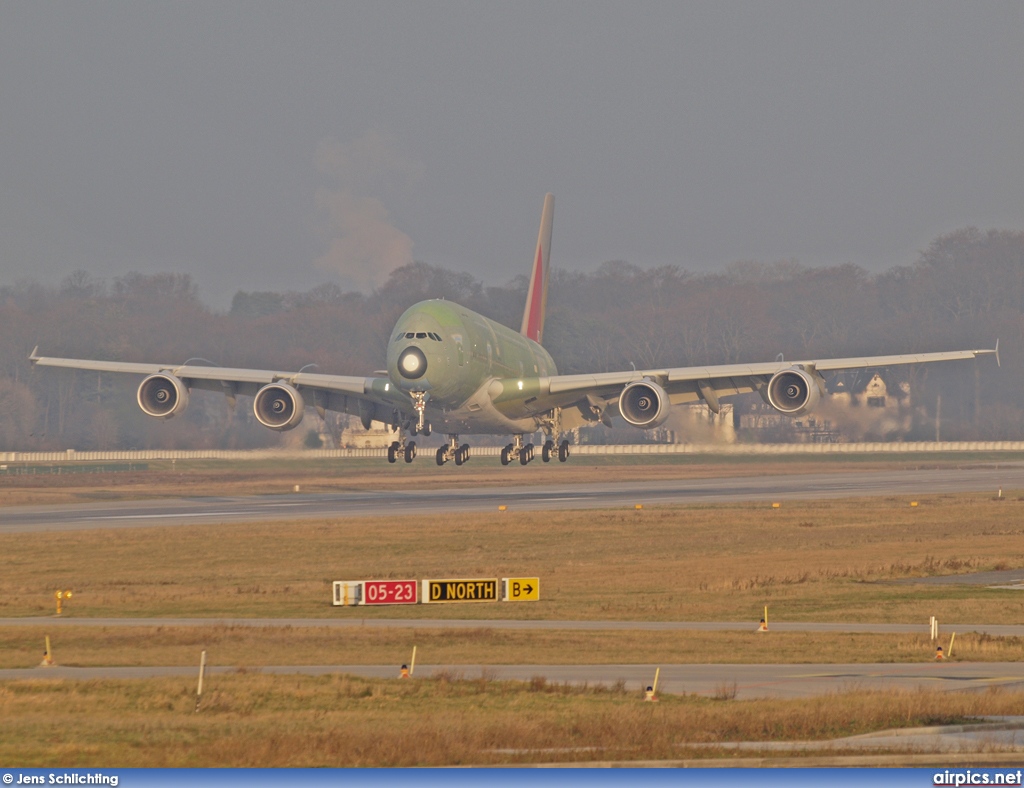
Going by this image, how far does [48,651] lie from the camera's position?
112ft

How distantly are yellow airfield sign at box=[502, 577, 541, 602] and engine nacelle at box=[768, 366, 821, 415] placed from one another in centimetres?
2740

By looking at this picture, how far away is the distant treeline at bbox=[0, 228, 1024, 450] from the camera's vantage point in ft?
393

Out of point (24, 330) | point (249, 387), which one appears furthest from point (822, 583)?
point (24, 330)

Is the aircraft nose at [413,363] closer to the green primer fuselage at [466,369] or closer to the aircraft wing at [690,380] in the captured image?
the green primer fuselage at [466,369]

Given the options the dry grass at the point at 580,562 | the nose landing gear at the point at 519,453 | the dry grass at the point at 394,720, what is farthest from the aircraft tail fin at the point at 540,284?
the dry grass at the point at 394,720

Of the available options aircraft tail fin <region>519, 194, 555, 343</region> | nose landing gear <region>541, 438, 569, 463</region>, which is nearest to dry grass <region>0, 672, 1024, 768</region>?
nose landing gear <region>541, 438, 569, 463</region>

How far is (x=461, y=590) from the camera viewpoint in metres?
48.5

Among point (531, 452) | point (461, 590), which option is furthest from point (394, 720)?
point (531, 452)

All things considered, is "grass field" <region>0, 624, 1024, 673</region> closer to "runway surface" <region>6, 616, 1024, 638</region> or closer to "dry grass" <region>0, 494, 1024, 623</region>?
"runway surface" <region>6, 616, 1024, 638</region>

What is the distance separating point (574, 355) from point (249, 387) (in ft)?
328

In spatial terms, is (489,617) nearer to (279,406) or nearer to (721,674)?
(721,674)

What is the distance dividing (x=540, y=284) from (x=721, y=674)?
6523 cm

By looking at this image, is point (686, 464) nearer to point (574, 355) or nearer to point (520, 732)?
point (574, 355)

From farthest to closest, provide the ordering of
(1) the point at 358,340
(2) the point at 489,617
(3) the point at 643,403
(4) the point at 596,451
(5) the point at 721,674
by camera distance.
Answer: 1. (1) the point at 358,340
2. (4) the point at 596,451
3. (3) the point at 643,403
4. (2) the point at 489,617
5. (5) the point at 721,674
